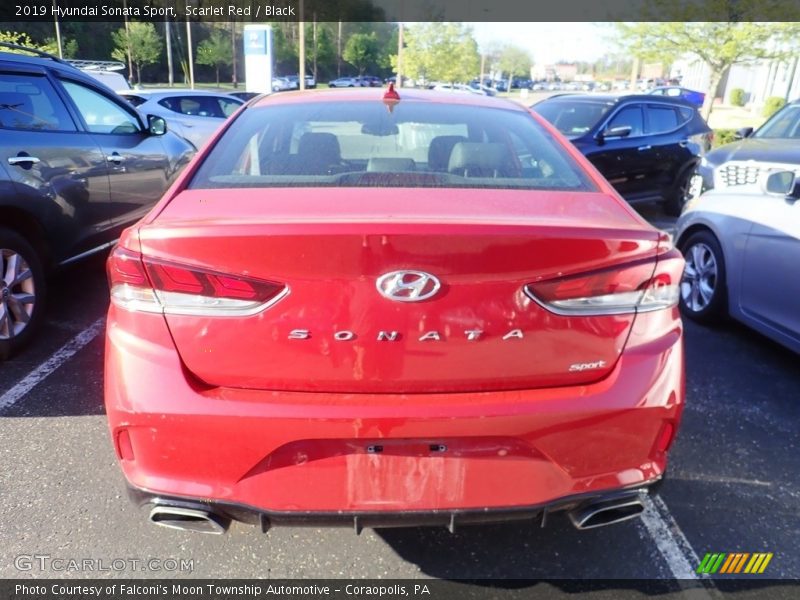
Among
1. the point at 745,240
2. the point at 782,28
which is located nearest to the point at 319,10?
the point at 782,28

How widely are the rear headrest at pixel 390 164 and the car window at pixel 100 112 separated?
3.35 m

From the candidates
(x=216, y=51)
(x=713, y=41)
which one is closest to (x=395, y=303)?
(x=713, y=41)

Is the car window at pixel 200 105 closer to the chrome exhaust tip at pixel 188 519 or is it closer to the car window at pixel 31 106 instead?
the car window at pixel 31 106

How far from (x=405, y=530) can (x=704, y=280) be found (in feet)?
10.9

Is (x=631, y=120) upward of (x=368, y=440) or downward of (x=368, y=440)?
upward

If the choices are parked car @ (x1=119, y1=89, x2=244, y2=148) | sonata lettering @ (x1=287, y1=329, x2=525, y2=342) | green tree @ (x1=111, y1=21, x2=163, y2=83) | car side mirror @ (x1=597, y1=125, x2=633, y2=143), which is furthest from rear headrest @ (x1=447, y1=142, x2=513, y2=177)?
green tree @ (x1=111, y1=21, x2=163, y2=83)

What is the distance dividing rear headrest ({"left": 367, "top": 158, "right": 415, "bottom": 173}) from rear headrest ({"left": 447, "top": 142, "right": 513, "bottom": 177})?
16cm

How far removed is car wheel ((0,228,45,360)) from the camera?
Result: 378cm

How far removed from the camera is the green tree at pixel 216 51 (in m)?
51.9

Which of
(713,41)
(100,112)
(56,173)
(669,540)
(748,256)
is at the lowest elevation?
(669,540)

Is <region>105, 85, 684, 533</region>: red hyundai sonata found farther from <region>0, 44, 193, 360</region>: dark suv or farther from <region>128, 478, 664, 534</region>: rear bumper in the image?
<region>0, 44, 193, 360</region>: dark suv

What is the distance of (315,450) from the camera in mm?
1772

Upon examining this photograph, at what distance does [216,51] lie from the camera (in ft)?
174

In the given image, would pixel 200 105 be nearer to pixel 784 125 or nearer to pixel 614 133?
pixel 614 133
